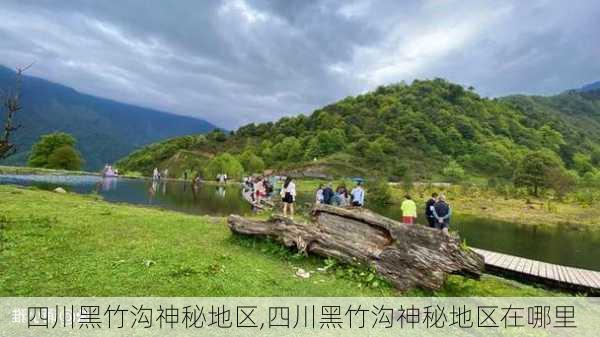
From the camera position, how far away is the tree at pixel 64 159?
79438 millimetres

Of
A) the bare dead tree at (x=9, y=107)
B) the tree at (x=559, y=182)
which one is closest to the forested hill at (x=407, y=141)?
the tree at (x=559, y=182)

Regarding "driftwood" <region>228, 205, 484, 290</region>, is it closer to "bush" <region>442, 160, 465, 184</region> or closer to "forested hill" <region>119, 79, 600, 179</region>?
"bush" <region>442, 160, 465, 184</region>

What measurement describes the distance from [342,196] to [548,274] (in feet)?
44.5

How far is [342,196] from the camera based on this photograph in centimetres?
2748

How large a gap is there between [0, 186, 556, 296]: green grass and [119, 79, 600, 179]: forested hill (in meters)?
96.5

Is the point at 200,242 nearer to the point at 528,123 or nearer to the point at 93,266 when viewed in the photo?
the point at 93,266

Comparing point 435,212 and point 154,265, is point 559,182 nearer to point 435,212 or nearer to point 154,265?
point 435,212

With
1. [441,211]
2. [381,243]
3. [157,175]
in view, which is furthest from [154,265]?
[157,175]

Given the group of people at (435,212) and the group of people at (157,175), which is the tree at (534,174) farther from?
the group of people at (157,175)

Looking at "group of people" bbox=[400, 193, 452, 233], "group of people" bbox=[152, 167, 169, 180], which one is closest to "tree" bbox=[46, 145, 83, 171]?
"group of people" bbox=[152, 167, 169, 180]

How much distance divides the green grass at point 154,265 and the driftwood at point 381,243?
0.44 metres

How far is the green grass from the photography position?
9109 millimetres

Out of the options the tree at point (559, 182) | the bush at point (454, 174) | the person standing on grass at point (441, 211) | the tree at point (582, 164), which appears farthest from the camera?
the tree at point (582, 164)

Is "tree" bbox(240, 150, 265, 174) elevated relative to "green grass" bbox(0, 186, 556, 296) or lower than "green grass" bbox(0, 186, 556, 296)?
elevated
